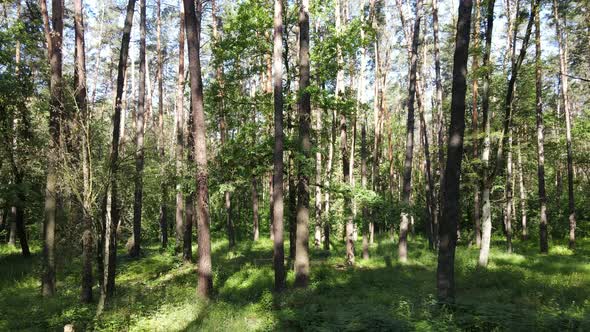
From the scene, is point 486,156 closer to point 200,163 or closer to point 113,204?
point 200,163

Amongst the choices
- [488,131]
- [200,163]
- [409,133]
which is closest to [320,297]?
[200,163]

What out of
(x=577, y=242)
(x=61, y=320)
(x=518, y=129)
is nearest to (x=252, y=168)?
(x=61, y=320)

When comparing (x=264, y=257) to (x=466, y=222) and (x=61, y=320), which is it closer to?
(x=61, y=320)

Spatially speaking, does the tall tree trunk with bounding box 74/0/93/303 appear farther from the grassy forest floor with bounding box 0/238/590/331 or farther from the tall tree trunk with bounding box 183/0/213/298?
the tall tree trunk with bounding box 183/0/213/298

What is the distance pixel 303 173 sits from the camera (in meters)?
11.1

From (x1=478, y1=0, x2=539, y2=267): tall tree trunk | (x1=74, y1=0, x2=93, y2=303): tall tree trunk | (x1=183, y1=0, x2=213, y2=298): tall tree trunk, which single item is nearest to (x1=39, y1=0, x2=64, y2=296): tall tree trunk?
(x1=74, y1=0, x2=93, y2=303): tall tree trunk

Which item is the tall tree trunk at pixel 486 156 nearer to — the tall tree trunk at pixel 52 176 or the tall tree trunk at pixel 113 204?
the tall tree trunk at pixel 113 204

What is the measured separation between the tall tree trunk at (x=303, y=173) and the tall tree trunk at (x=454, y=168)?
400 centimetres

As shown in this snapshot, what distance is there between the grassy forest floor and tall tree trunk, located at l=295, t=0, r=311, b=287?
29.5 inches

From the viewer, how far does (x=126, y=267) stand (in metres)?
16.3

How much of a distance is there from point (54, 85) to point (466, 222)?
29955mm

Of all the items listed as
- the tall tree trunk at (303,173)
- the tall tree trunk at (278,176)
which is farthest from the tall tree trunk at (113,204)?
the tall tree trunk at (303,173)

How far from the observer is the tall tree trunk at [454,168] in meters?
8.22

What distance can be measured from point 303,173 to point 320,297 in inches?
144
